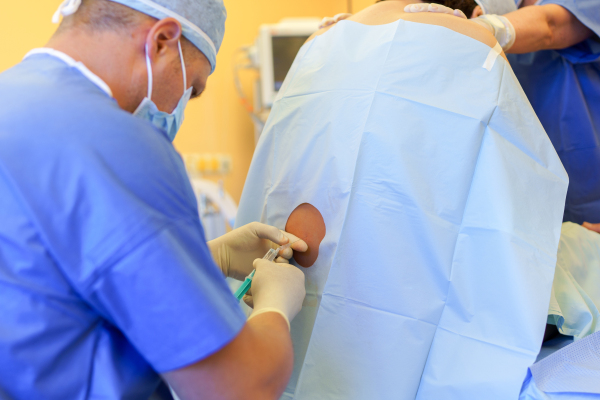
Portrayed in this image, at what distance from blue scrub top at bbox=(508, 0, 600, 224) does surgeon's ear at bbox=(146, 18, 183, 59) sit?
1.12m

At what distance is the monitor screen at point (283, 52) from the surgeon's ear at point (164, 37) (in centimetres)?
179

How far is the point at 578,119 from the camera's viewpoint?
4.38 feet

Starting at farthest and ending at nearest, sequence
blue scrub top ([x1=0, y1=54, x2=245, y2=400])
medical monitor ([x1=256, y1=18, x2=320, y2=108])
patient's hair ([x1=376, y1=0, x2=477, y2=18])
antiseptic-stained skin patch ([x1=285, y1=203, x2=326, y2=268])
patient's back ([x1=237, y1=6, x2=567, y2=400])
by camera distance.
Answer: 1. medical monitor ([x1=256, y1=18, x2=320, y2=108])
2. patient's hair ([x1=376, y1=0, x2=477, y2=18])
3. antiseptic-stained skin patch ([x1=285, y1=203, x2=326, y2=268])
4. patient's back ([x1=237, y1=6, x2=567, y2=400])
5. blue scrub top ([x1=0, y1=54, x2=245, y2=400])

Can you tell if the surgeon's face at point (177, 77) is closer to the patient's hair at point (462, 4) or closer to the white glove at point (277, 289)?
the white glove at point (277, 289)

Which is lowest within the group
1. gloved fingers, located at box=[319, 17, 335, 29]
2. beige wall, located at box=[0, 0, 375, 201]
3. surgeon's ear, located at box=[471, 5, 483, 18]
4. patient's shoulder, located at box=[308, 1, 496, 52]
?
beige wall, located at box=[0, 0, 375, 201]

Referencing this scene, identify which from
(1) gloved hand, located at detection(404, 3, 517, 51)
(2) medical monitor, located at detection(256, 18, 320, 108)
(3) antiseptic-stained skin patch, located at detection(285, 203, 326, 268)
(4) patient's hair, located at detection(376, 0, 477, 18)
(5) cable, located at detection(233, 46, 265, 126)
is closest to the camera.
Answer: (3) antiseptic-stained skin patch, located at detection(285, 203, 326, 268)

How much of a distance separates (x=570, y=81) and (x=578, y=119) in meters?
0.12

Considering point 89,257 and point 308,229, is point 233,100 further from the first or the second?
point 89,257

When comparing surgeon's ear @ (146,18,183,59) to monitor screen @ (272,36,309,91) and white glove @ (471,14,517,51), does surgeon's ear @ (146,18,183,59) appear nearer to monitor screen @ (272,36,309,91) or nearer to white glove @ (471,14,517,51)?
white glove @ (471,14,517,51)

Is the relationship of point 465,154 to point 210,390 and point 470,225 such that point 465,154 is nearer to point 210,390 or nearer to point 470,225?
point 470,225

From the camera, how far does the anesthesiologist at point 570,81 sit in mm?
1226

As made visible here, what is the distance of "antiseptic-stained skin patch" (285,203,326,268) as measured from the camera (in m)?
0.92

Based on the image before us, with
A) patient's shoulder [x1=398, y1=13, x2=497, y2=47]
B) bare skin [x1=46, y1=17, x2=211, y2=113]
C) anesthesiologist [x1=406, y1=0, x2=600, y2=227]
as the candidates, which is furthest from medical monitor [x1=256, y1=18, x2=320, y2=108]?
bare skin [x1=46, y1=17, x2=211, y2=113]

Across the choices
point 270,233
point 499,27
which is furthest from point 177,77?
point 499,27
